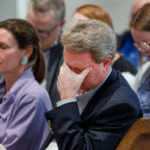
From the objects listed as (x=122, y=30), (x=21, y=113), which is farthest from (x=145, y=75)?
(x=122, y=30)

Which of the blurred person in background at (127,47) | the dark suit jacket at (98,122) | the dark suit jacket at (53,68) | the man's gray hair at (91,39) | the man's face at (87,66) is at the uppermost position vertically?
the man's gray hair at (91,39)

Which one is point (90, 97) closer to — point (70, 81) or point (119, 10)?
point (70, 81)

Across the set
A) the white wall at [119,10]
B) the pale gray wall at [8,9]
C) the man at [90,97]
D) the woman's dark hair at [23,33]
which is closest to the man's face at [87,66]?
the man at [90,97]

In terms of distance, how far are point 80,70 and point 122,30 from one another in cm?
309

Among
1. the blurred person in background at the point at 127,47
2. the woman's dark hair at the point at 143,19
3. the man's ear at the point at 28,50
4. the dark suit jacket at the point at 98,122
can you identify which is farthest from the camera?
the blurred person in background at the point at 127,47

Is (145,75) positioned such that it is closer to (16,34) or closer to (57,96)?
(57,96)

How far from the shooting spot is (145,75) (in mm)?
2256

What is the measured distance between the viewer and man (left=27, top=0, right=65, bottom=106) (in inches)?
111

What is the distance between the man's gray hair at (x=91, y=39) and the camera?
167 cm

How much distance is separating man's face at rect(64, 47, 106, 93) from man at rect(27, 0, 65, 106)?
1.05m

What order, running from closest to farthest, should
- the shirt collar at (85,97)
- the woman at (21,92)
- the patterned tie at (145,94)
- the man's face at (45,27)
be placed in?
the shirt collar at (85,97) → the patterned tie at (145,94) → the woman at (21,92) → the man's face at (45,27)

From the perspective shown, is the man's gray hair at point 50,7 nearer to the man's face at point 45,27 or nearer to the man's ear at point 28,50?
the man's face at point 45,27

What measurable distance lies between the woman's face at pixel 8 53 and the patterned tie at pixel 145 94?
69 centimetres

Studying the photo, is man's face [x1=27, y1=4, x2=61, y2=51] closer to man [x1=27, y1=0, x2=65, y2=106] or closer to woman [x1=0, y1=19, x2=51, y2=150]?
man [x1=27, y1=0, x2=65, y2=106]
